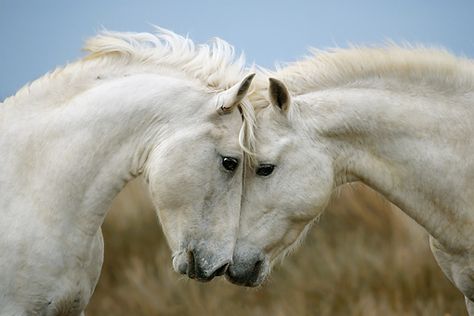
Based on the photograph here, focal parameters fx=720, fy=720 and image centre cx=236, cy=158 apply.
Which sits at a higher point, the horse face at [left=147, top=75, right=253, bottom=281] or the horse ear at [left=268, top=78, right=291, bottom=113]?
the horse ear at [left=268, top=78, right=291, bottom=113]

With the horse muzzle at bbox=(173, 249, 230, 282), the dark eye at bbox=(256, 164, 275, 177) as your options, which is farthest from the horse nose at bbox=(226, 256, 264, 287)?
the dark eye at bbox=(256, 164, 275, 177)

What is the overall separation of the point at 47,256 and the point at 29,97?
93 cm

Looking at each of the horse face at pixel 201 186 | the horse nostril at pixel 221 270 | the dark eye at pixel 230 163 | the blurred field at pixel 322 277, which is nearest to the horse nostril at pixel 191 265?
the horse face at pixel 201 186

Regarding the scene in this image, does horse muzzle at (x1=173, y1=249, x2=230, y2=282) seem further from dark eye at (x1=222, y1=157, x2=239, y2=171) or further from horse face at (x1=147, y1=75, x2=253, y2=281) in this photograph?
dark eye at (x1=222, y1=157, x2=239, y2=171)

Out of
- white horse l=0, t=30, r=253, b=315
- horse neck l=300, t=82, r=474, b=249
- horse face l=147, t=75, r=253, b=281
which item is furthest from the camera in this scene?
horse neck l=300, t=82, r=474, b=249

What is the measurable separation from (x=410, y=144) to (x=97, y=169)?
1.80m

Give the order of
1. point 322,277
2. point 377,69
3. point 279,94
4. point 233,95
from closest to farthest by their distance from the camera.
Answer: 1. point 233,95
2. point 279,94
3. point 377,69
4. point 322,277

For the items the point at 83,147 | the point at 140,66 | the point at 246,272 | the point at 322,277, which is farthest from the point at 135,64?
the point at 322,277

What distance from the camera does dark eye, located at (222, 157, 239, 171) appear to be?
4.02 m

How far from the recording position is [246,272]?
4.19 meters

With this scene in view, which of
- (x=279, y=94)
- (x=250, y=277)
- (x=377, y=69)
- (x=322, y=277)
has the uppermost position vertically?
(x=377, y=69)

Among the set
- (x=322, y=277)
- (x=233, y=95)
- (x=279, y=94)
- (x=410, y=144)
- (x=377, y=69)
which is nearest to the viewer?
(x=233, y=95)

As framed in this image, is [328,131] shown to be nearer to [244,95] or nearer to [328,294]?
[244,95]

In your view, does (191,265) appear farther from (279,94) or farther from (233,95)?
(279,94)
